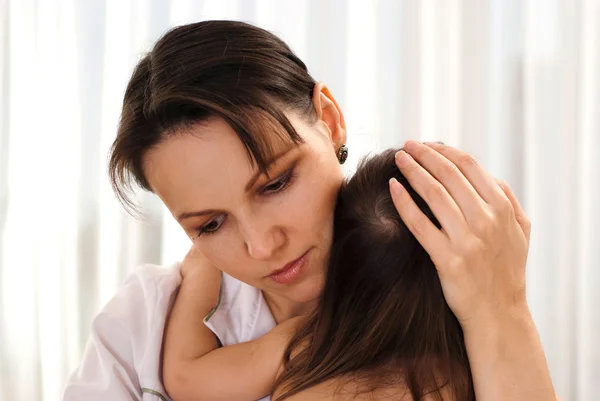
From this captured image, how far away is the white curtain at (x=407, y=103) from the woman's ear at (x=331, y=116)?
84cm

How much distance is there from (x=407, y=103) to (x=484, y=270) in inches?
51.8

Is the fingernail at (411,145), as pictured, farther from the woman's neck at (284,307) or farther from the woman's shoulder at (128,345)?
the woman's shoulder at (128,345)

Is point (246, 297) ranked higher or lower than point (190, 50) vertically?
lower

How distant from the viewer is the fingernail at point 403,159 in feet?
3.73

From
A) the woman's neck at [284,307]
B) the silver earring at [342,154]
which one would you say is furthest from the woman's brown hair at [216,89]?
the woman's neck at [284,307]

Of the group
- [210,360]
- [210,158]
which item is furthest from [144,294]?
[210,158]

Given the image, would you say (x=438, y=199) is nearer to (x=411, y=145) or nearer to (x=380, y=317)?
(x=411, y=145)

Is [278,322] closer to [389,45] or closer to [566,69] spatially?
[389,45]

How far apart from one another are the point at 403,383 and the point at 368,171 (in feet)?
1.15

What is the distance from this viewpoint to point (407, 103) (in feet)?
7.60

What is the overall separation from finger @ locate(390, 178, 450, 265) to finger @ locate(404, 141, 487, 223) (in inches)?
2.0

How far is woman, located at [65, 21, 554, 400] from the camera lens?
1.07 metres

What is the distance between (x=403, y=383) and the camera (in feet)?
3.80

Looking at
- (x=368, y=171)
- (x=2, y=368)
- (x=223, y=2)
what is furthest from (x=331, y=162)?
(x=2, y=368)
